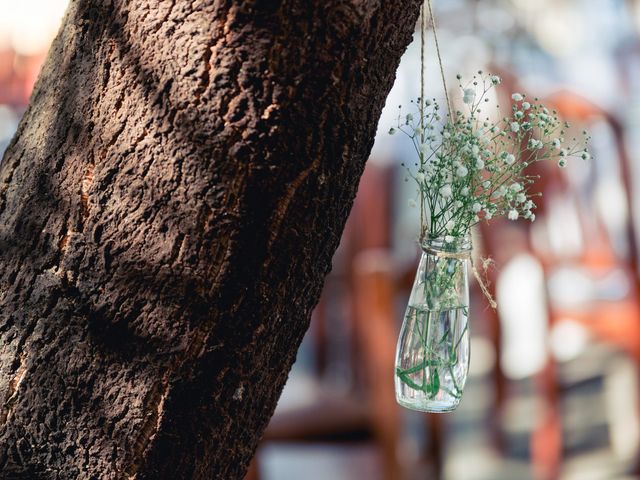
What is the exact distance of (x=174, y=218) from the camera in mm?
950

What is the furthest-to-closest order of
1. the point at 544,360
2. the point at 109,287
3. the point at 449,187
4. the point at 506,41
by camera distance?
the point at 506,41
the point at 544,360
the point at 449,187
the point at 109,287

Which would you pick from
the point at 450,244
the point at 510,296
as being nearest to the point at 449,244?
the point at 450,244

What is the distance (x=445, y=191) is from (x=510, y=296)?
3.80 meters

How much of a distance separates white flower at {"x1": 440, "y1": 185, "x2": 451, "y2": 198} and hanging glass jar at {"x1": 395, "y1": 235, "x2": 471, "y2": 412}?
8 centimetres

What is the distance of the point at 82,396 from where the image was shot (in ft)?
3.32

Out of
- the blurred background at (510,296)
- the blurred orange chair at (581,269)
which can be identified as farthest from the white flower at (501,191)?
the blurred orange chair at (581,269)

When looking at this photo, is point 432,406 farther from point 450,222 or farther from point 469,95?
point 469,95

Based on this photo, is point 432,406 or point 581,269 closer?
point 432,406

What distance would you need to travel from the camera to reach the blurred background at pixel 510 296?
3500 mm

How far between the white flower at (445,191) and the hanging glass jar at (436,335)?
0.08m

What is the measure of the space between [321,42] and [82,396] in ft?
1.50

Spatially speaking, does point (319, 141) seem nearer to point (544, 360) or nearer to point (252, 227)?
point (252, 227)

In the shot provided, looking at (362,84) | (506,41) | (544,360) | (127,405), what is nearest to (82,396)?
(127,405)

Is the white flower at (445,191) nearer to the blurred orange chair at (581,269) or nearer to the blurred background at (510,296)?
the blurred background at (510,296)
